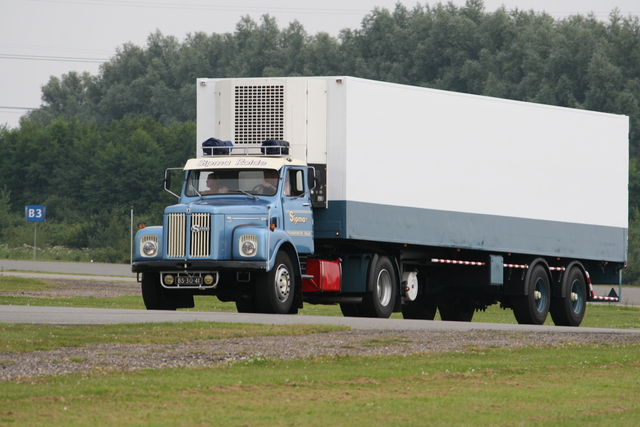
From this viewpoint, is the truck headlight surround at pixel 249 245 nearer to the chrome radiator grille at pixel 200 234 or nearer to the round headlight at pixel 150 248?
the chrome radiator grille at pixel 200 234

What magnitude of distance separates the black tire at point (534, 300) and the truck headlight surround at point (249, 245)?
24.7 ft

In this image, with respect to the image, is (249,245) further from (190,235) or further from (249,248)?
(190,235)

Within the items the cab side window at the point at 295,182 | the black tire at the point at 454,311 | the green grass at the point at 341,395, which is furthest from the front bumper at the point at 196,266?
the black tire at the point at 454,311

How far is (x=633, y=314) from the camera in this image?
1406 inches

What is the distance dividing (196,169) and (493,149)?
6669 millimetres

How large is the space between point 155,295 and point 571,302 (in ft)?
32.3

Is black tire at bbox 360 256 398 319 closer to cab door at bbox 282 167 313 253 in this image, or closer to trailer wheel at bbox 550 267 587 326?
cab door at bbox 282 167 313 253

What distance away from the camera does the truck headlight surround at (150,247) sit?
21375 millimetres

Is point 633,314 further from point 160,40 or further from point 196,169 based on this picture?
point 160,40

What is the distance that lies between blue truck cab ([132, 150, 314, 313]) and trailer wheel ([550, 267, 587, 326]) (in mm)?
7231

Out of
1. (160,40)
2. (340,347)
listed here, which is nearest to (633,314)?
(340,347)

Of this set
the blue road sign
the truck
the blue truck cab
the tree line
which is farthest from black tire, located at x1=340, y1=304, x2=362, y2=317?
the tree line

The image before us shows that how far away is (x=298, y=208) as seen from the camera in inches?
870

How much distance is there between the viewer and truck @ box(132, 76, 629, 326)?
841 inches
